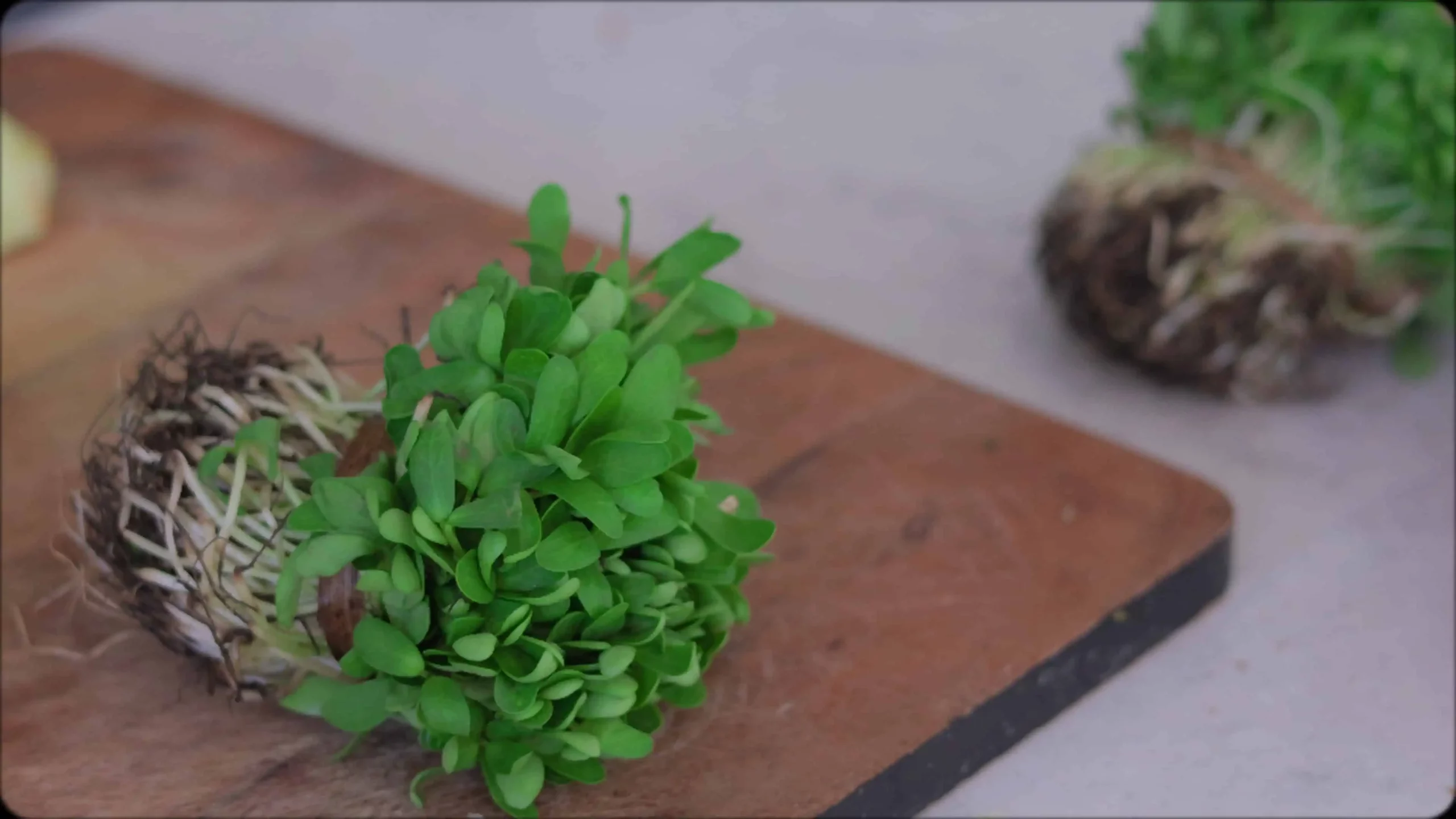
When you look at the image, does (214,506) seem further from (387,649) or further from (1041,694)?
(1041,694)

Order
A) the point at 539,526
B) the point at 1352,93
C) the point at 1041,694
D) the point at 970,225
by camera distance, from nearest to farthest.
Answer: the point at 539,526, the point at 1041,694, the point at 1352,93, the point at 970,225

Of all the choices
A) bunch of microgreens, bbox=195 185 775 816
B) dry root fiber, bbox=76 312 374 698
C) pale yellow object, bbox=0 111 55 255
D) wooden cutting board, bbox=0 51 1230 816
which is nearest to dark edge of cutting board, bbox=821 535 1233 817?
wooden cutting board, bbox=0 51 1230 816

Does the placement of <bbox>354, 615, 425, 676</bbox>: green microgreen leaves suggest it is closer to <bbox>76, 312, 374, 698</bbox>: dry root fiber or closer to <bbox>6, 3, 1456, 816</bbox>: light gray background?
<bbox>76, 312, 374, 698</bbox>: dry root fiber

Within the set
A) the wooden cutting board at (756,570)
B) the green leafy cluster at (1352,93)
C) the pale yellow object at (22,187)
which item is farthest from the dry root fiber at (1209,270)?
the pale yellow object at (22,187)

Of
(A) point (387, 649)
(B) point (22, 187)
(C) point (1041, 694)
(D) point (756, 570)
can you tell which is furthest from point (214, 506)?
(B) point (22, 187)

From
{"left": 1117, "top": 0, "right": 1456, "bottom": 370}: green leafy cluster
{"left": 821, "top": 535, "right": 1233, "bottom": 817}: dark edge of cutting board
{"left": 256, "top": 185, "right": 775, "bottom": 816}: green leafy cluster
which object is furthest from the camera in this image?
{"left": 1117, "top": 0, "right": 1456, "bottom": 370}: green leafy cluster

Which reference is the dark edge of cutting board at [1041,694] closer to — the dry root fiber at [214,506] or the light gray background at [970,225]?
the light gray background at [970,225]

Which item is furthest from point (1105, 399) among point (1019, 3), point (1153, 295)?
point (1019, 3)
